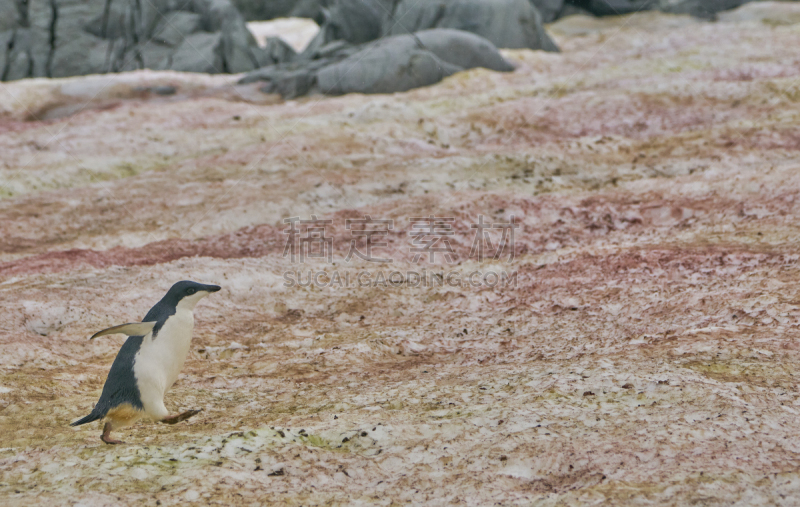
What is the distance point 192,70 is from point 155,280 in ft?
104

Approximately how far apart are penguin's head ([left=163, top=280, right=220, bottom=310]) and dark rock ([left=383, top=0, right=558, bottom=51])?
32170 mm

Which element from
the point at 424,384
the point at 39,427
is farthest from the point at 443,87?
the point at 39,427

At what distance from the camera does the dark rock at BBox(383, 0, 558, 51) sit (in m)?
36.6

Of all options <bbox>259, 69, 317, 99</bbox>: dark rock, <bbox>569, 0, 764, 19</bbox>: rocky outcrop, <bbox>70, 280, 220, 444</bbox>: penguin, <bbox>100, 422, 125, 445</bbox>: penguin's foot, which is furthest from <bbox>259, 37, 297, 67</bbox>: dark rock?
<bbox>100, 422, 125, 445</bbox>: penguin's foot

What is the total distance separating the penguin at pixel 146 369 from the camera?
6.51 meters

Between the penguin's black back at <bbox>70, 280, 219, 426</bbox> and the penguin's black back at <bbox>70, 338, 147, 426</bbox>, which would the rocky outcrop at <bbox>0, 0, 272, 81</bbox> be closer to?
the penguin's black back at <bbox>70, 280, 219, 426</bbox>

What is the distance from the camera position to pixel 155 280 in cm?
1186

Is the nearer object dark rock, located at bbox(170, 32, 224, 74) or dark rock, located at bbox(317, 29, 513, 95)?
dark rock, located at bbox(317, 29, 513, 95)

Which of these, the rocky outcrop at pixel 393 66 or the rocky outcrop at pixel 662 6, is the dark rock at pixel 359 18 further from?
the rocky outcrop at pixel 662 6

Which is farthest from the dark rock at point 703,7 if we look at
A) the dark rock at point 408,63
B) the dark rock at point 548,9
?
the dark rock at point 408,63

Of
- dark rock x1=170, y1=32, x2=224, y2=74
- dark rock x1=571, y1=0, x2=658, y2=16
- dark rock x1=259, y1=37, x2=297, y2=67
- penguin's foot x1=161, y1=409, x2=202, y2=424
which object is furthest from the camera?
dark rock x1=571, y1=0, x2=658, y2=16

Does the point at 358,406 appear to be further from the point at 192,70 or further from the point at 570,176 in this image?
the point at 192,70

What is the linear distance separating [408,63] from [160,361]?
2493 centimetres

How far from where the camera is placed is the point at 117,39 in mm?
42500
